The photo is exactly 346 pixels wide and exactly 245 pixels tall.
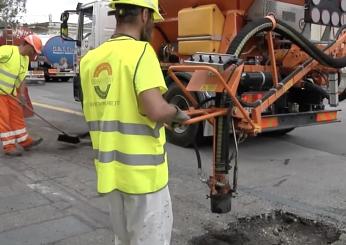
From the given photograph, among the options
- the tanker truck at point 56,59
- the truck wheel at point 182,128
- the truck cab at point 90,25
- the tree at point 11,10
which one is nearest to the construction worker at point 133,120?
the truck wheel at point 182,128

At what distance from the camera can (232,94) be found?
4.18 meters

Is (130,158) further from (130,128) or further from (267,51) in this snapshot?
(267,51)

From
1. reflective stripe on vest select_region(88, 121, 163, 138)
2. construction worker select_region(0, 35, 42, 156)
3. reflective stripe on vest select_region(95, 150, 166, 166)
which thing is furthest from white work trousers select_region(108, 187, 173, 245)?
construction worker select_region(0, 35, 42, 156)

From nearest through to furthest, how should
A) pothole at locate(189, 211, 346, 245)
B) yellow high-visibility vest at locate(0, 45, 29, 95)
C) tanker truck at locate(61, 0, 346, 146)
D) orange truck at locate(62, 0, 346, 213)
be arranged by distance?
1. pothole at locate(189, 211, 346, 245)
2. orange truck at locate(62, 0, 346, 213)
3. tanker truck at locate(61, 0, 346, 146)
4. yellow high-visibility vest at locate(0, 45, 29, 95)

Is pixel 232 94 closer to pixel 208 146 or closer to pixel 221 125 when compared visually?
pixel 221 125

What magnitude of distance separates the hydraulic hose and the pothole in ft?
5.21

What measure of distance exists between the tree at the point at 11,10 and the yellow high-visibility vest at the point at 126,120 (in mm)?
40941

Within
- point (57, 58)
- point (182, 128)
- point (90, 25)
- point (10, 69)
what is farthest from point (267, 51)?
point (57, 58)

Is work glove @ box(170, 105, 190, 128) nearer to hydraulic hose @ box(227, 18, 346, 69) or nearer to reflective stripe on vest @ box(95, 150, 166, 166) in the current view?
reflective stripe on vest @ box(95, 150, 166, 166)

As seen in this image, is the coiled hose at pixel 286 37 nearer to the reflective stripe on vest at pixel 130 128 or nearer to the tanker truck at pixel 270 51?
the tanker truck at pixel 270 51

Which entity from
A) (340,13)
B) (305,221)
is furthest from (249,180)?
(340,13)

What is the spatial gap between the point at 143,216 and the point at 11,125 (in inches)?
217

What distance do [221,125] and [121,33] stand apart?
1.56 metres

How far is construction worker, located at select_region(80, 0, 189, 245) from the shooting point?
2.49 m
